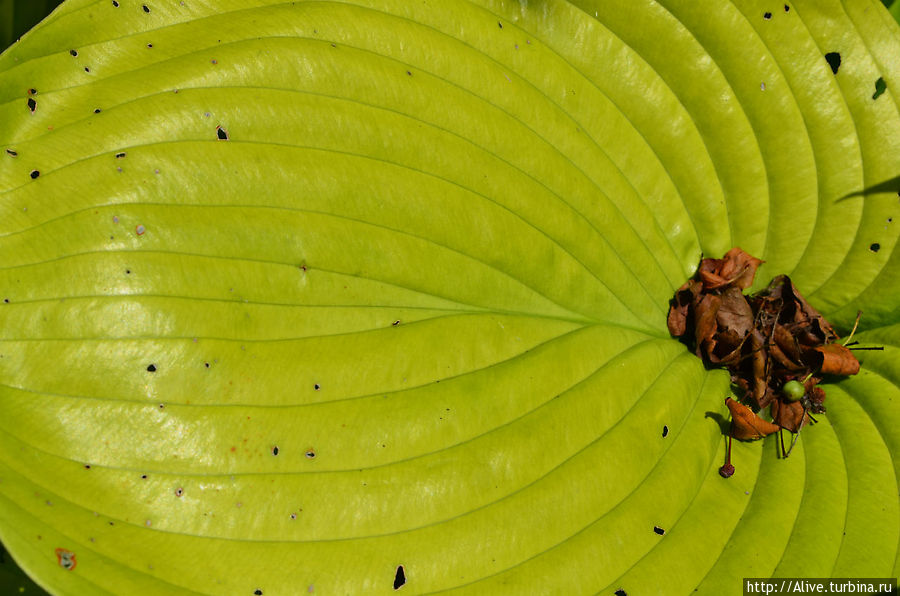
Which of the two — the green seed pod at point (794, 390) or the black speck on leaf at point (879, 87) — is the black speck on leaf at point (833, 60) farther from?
the green seed pod at point (794, 390)

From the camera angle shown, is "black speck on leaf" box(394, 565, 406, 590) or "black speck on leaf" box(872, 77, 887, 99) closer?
"black speck on leaf" box(394, 565, 406, 590)

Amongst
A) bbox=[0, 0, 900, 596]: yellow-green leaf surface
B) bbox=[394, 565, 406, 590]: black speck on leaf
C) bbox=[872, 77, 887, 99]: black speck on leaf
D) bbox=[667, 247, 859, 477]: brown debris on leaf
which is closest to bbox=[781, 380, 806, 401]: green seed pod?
bbox=[667, 247, 859, 477]: brown debris on leaf

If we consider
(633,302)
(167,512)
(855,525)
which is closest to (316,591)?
(167,512)

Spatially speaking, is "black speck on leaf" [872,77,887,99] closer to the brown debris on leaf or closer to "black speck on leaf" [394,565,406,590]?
the brown debris on leaf

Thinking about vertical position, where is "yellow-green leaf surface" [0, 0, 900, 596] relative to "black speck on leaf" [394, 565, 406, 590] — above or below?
above

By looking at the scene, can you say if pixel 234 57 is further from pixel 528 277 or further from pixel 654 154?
pixel 654 154

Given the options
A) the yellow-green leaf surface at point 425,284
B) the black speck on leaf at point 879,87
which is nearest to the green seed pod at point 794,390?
the yellow-green leaf surface at point 425,284

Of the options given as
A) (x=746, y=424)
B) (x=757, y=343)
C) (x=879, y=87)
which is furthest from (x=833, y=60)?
(x=746, y=424)
